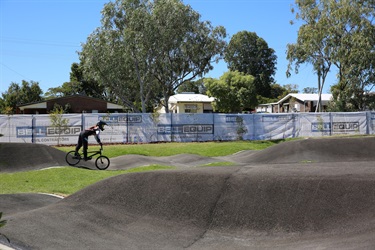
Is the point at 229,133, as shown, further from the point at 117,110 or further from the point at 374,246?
the point at 117,110

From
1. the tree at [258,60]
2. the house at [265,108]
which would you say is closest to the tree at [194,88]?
the tree at [258,60]

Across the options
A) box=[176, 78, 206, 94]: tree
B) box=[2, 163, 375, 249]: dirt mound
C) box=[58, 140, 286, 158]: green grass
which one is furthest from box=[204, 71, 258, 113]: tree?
box=[2, 163, 375, 249]: dirt mound

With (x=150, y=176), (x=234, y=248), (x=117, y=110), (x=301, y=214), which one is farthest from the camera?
(x=117, y=110)

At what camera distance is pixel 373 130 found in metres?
30.6

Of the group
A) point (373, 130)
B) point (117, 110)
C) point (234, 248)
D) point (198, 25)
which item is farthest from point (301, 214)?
point (117, 110)

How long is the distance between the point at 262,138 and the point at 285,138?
1.72 m

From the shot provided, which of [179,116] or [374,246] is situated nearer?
[374,246]

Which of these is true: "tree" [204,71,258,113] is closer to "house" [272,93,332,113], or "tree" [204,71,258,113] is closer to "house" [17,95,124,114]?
"house" [272,93,332,113]

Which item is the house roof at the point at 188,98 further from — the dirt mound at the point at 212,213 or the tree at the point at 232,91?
the dirt mound at the point at 212,213

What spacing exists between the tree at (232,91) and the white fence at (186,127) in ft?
66.4

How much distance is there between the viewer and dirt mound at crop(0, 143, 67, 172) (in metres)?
16.9

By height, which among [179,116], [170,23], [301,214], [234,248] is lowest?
[234,248]

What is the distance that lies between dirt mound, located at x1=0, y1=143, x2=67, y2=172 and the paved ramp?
8464 mm

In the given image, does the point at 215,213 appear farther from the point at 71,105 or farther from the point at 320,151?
the point at 71,105
